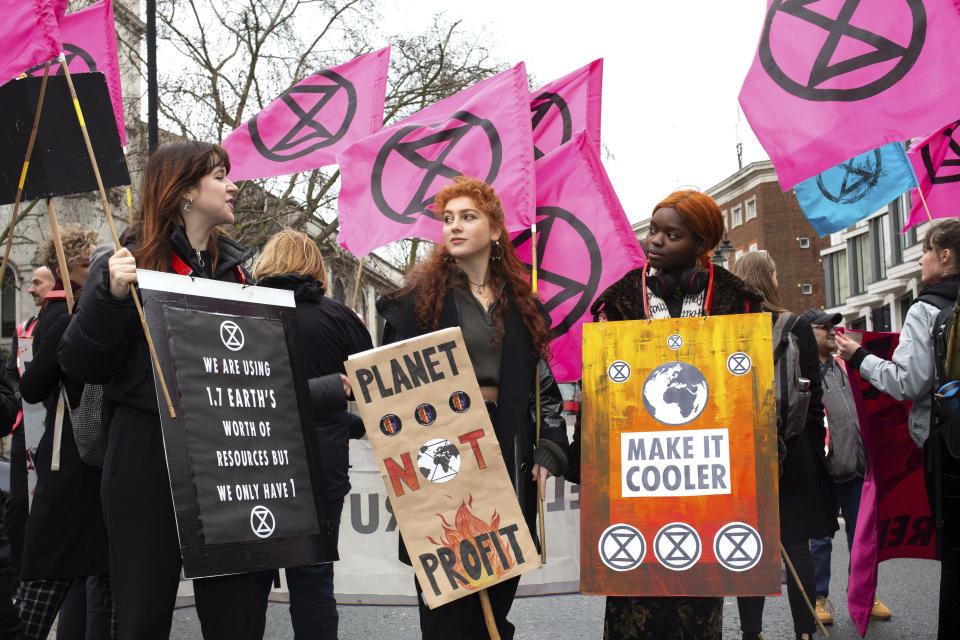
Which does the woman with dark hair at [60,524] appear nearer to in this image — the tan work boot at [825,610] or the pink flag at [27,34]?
the pink flag at [27,34]

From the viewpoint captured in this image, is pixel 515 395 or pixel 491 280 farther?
pixel 491 280

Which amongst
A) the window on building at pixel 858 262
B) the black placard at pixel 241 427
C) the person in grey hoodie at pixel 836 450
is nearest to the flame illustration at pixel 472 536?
the black placard at pixel 241 427

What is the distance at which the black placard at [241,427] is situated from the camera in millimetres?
3145

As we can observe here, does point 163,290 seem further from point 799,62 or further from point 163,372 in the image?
point 799,62

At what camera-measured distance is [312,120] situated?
743cm

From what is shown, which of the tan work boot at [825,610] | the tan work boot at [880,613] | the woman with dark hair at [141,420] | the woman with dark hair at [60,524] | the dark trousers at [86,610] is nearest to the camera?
the woman with dark hair at [141,420]

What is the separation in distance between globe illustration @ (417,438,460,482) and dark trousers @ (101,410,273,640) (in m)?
0.75

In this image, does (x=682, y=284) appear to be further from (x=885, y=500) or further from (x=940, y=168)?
(x=940, y=168)

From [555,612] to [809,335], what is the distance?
113 inches

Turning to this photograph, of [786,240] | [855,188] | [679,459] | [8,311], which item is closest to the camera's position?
[679,459]

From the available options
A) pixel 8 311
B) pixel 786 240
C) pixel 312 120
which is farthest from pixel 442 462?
pixel 786 240

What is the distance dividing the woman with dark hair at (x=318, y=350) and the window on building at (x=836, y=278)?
177ft

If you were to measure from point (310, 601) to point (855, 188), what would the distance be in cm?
382

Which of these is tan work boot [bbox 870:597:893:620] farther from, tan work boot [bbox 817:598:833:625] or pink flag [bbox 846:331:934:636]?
pink flag [bbox 846:331:934:636]
